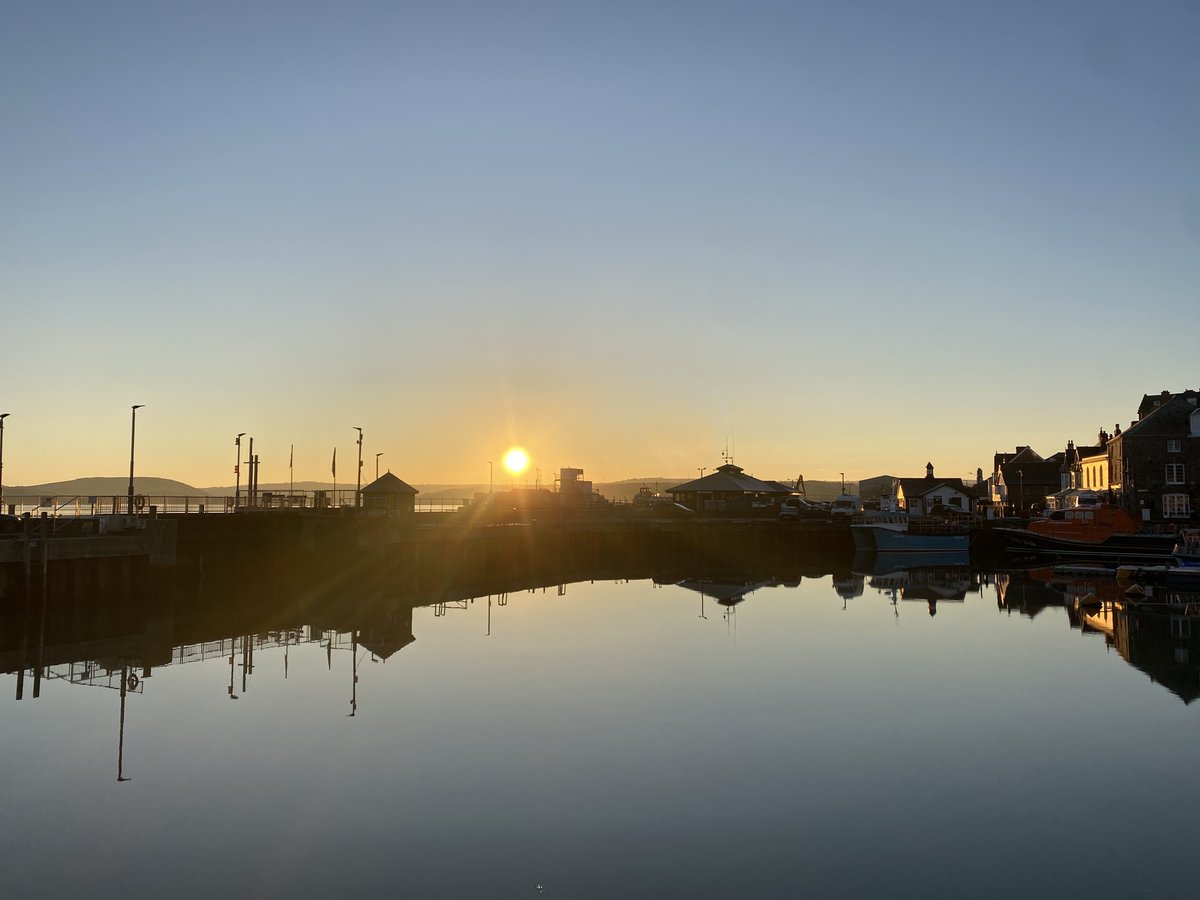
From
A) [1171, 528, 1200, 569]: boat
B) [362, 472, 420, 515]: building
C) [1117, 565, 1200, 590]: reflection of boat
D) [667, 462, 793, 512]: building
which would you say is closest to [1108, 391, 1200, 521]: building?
[1117, 565, 1200, 590]: reflection of boat

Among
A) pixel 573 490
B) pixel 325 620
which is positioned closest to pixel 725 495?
pixel 573 490

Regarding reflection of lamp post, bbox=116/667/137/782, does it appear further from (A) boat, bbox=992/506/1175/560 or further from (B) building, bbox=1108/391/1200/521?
(B) building, bbox=1108/391/1200/521

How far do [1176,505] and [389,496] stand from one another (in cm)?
6838

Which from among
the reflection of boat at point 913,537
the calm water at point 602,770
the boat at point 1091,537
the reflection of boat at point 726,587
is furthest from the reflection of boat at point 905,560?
the calm water at point 602,770

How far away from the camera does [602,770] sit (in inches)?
718

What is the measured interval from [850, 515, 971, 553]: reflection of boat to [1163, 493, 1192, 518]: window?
54.9 feet

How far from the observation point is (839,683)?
89.2ft

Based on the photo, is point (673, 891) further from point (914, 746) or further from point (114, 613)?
point (114, 613)

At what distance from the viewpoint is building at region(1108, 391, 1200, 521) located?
83875mm

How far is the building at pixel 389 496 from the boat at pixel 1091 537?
5107 cm

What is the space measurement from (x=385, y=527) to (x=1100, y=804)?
46.6 m

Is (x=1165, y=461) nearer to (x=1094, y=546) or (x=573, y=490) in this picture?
(x=1094, y=546)

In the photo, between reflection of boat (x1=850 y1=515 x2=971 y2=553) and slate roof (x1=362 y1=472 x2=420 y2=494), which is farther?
reflection of boat (x1=850 y1=515 x2=971 y2=553)

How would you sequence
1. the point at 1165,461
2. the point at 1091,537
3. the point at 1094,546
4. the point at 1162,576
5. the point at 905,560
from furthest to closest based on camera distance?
1. the point at 1165,461
2. the point at 905,560
3. the point at 1091,537
4. the point at 1094,546
5. the point at 1162,576
